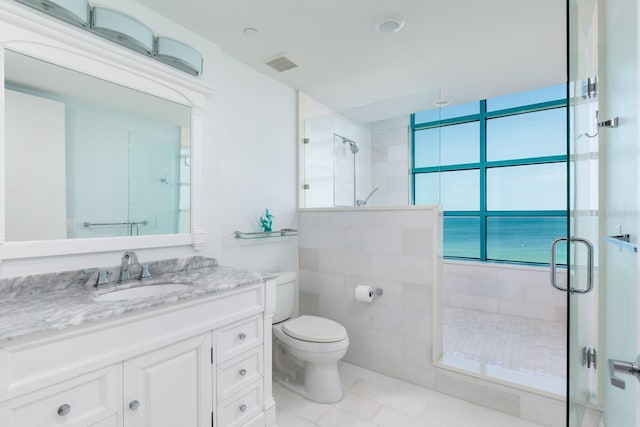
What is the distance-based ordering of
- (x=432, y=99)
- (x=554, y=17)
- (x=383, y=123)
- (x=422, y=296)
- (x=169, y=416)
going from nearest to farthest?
1. (x=169, y=416)
2. (x=554, y=17)
3. (x=422, y=296)
4. (x=432, y=99)
5. (x=383, y=123)

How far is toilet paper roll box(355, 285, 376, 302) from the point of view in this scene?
2.41 metres

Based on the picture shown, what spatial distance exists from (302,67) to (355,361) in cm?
255

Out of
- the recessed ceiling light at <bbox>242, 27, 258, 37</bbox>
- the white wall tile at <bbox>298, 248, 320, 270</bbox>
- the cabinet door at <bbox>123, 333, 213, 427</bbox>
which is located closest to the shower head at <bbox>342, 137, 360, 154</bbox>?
the white wall tile at <bbox>298, 248, 320, 270</bbox>

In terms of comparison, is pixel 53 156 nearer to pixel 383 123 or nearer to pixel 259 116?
pixel 259 116

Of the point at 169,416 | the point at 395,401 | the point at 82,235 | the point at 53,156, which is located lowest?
the point at 395,401

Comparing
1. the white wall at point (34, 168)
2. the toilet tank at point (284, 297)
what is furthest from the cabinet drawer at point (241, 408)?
the white wall at point (34, 168)

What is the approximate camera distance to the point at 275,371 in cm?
239

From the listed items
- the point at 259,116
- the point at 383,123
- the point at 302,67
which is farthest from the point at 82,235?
the point at 383,123

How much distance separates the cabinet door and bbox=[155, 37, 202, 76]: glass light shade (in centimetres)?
165

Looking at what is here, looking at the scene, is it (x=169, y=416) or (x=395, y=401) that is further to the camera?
(x=395, y=401)

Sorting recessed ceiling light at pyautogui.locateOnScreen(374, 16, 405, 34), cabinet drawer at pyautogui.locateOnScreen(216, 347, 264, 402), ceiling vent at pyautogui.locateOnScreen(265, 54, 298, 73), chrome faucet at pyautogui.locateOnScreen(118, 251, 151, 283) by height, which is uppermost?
A: recessed ceiling light at pyautogui.locateOnScreen(374, 16, 405, 34)

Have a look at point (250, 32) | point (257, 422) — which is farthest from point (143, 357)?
point (250, 32)

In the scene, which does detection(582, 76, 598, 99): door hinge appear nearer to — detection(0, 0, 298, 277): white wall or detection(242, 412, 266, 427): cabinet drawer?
detection(0, 0, 298, 277): white wall

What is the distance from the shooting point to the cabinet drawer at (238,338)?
1.51m
